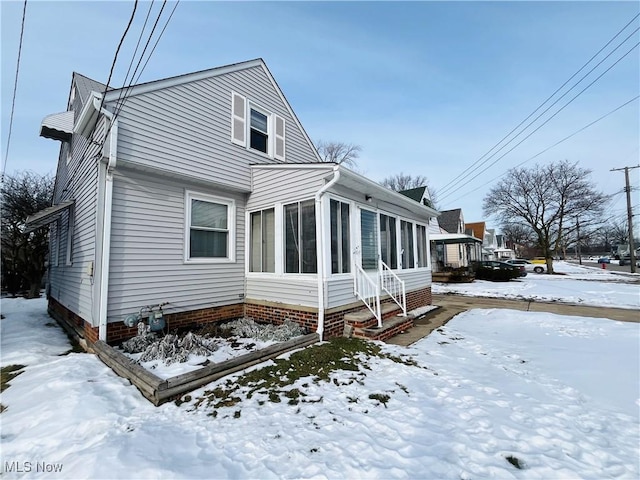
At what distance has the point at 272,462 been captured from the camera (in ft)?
7.45

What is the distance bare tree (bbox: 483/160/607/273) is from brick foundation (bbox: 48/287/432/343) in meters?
28.6

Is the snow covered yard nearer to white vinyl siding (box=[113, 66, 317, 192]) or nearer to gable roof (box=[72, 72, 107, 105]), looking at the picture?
white vinyl siding (box=[113, 66, 317, 192])

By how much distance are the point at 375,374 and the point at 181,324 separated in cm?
395

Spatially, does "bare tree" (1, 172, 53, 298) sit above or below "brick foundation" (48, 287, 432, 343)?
above

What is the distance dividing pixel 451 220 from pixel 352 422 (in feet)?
96.2

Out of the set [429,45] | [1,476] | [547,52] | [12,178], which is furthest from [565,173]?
[12,178]

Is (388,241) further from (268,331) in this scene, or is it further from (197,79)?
(197,79)

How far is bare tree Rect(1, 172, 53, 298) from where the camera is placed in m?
13.0

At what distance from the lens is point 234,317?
668 centimetres

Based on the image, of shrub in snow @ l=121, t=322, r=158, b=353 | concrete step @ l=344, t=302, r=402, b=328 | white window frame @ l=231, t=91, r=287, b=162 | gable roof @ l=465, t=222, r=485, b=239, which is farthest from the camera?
gable roof @ l=465, t=222, r=485, b=239

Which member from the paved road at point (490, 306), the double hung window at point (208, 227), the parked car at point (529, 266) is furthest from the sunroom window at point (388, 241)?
the parked car at point (529, 266)

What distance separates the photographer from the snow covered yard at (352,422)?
224 centimetres

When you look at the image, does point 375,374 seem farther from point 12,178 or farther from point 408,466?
point 12,178

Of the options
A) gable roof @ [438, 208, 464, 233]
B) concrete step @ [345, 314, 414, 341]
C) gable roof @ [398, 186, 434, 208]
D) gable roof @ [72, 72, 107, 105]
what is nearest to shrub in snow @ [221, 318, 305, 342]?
concrete step @ [345, 314, 414, 341]
